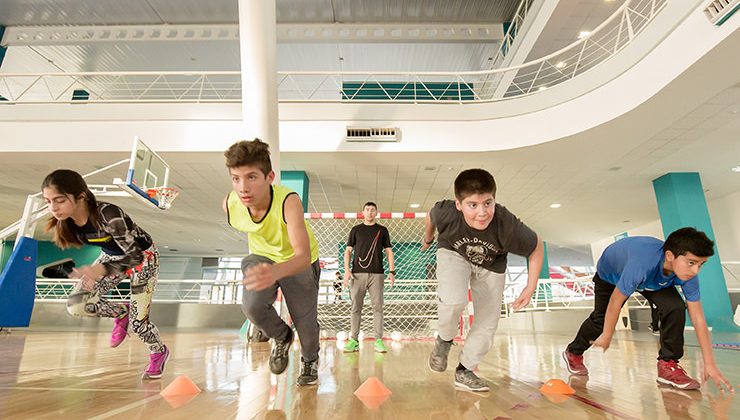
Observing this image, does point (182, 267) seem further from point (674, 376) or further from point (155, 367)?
point (674, 376)

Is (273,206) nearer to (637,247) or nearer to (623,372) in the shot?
(637,247)

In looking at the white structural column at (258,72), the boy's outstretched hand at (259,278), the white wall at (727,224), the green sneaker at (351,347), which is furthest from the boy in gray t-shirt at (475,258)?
the white wall at (727,224)

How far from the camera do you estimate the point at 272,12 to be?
4.61 meters

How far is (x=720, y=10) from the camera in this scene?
374 cm

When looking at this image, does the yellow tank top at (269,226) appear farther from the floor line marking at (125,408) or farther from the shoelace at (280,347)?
the floor line marking at (125,408)

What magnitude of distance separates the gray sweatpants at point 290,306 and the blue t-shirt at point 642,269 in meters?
1.45

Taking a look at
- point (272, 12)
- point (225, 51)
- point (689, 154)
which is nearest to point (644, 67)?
point (689, 154)

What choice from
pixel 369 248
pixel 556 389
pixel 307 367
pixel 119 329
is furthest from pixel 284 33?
pixel 556 389

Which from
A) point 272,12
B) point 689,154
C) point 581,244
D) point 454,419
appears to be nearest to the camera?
point 454,419

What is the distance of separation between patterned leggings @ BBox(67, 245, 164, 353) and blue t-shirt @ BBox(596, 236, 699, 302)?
7.69ft

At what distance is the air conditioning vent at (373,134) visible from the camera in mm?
6344

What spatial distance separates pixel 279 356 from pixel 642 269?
172 cm

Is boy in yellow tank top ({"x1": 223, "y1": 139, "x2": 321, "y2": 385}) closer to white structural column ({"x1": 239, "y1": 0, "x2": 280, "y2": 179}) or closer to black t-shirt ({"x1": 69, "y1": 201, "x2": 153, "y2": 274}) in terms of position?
black t-shirt ({"x1": 69, "y1": 201, "x2": 153, "y2": 274})

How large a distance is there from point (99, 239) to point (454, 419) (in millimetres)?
1779
